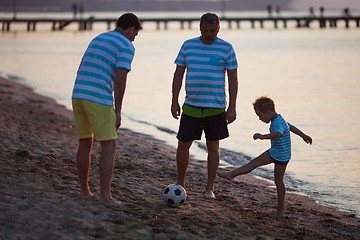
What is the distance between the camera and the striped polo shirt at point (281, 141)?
5023 millimetres

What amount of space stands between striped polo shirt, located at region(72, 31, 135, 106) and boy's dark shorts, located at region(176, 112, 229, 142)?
1.08 m

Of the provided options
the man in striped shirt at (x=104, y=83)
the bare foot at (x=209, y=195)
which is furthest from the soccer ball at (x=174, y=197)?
the man in striped shirt at (x=104, y=83)

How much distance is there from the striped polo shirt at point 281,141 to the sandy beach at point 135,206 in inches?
24.6

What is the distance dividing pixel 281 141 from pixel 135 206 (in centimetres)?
153

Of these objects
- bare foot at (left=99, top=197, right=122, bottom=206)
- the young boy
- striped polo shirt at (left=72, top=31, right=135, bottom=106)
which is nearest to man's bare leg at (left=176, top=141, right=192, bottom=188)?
the young boy

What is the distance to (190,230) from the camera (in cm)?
442

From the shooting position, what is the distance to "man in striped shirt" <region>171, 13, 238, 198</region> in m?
5.26

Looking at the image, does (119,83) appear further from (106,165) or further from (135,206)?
(135,206)

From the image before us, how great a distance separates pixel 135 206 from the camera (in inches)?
195

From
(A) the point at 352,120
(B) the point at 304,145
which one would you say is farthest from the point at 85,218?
(A) the point at 352,120

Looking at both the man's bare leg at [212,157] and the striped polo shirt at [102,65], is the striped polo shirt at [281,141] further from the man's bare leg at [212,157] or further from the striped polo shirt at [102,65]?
the striped polo shirt at [102,65]

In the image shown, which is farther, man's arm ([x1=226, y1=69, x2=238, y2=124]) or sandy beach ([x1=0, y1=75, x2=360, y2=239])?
man's arm ([x1=226, y1=69, x2=238, y2=124])

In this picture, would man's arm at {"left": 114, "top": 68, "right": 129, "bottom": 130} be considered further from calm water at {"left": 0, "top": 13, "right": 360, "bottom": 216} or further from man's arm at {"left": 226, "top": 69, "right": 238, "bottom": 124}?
calm water at {"left": 0, "top": 13, "right": 360, "bottom": 216}

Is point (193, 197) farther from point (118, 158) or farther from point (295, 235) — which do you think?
point (118, 158)
